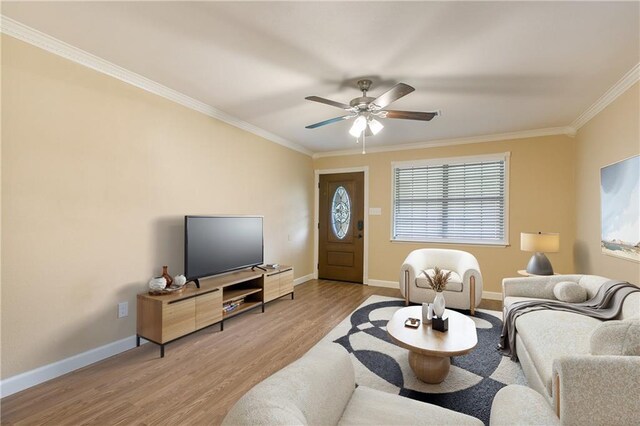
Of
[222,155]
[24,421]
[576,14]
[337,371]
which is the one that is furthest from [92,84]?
[576,14]

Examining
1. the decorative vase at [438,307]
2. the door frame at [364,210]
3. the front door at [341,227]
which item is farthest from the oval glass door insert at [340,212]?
the decorative vase at [438,307]

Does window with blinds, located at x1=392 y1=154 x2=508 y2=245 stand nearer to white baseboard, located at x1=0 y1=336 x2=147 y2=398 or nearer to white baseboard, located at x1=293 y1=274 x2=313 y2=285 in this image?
white baseboard, located at x1=293 y1=274 x2=313 y2=285

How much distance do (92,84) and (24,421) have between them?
2.50 m

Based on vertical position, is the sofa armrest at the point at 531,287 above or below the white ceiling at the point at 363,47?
below

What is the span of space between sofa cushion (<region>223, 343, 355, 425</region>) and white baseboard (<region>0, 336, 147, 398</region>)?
231 centimetres

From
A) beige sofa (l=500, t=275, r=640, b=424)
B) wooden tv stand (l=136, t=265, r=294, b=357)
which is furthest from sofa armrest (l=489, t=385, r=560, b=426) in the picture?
wooden tv stand (l=136, t=265, r=294, b=357)

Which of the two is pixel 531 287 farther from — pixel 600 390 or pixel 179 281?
pixel 179 281

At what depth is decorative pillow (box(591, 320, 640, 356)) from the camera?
1.35m

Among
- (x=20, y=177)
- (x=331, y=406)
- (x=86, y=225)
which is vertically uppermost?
(x=20, y=177)

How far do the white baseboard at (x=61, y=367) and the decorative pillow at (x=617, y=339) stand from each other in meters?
3.52

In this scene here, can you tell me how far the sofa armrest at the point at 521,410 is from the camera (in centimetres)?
93

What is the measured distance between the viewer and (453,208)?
15.9ft

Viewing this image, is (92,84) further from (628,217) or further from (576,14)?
(628,217)

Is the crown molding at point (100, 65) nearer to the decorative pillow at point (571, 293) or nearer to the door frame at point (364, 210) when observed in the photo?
the door frame at point (364, 210)
